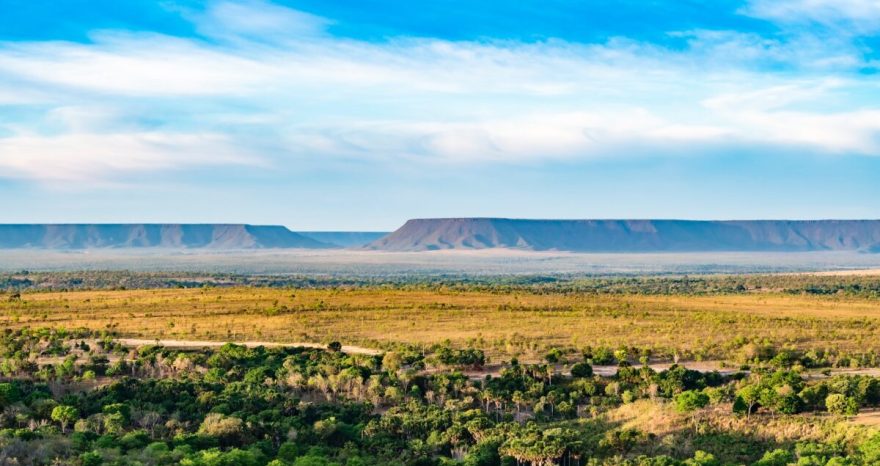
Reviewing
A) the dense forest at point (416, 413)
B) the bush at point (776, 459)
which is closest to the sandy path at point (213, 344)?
the dense forest at point (416, 413)

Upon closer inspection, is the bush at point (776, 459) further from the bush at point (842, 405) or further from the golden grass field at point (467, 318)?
the golden grass field at point (467, 318)

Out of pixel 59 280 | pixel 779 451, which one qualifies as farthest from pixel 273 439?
pixel 59 280

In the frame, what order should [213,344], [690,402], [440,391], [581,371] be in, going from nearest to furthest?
[690,402], [440,391], [581,371], [213,344]

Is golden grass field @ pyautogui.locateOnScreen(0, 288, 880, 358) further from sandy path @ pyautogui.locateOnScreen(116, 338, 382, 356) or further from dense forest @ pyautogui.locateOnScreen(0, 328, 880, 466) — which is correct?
dense forest @ pyautogui.locateOnScreen(0, 328, 880, 466)

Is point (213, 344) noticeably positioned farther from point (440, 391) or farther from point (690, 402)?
point (690, 402)

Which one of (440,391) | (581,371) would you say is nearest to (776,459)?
(581,371)

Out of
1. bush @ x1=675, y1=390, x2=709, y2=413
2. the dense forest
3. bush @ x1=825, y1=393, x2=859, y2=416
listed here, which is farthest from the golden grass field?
bush @ x1=825, y1=393, x2=859, y2=416
